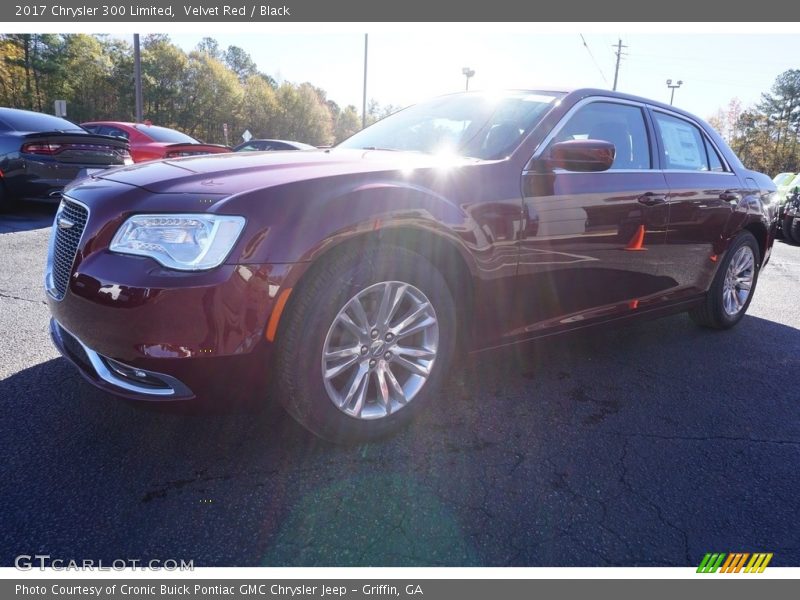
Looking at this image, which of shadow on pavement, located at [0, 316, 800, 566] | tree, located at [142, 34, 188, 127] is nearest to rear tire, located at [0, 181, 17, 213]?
shadow on pavement, located at [0, 316, 800, 566]

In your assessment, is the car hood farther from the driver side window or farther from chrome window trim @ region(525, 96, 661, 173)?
the driver side window

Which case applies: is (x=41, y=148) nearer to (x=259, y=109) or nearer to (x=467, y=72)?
(x=467, y=72)

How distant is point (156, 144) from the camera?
9.33m

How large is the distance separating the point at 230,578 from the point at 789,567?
176 centimetres

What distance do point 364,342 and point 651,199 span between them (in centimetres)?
205

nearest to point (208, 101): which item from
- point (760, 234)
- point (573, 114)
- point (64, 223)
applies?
point (760, 234)

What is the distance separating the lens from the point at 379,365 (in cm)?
242

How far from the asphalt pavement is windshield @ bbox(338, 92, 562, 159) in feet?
4.13

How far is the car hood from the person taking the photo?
2146mm

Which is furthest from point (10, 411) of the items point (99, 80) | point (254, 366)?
point (99, 80)

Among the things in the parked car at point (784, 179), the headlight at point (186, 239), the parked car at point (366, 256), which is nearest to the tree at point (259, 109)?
the parked car at point (784, 179)

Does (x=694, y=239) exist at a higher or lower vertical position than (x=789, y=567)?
higher

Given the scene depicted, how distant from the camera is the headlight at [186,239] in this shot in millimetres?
1941

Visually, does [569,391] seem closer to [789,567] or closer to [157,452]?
[789,567]
